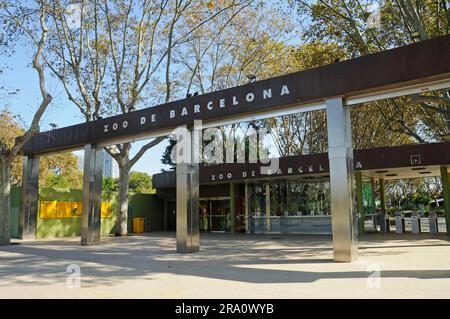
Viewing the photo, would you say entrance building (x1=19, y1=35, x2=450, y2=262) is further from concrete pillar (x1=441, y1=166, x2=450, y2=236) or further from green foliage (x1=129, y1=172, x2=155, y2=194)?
green foliage (x1=129, y1=172, x2=155, y2=194)

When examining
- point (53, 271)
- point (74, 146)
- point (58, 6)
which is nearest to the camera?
point (53, 271)

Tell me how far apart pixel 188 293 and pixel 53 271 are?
12.5 feet

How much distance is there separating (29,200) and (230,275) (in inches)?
516

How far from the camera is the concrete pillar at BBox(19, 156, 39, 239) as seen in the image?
17.3 meters

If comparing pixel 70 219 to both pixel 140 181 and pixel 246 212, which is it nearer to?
pixel 246 212

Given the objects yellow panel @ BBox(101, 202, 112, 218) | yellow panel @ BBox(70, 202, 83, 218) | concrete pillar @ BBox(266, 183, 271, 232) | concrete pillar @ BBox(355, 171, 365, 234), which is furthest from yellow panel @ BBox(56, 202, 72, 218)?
concrete pillar @ BBox(355, 171, 365, 234)

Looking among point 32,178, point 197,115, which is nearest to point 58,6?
point 32,178

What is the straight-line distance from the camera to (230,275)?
7574 millimetres

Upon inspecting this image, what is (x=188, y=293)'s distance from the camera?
5.93 metres

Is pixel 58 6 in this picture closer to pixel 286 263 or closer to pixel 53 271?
pixel 53 271

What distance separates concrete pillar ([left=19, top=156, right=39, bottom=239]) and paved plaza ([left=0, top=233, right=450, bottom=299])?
6659 millimetres

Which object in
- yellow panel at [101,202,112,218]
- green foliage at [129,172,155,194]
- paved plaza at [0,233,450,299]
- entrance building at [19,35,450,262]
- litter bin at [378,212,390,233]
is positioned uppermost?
green foliage at [129,172,155,194]

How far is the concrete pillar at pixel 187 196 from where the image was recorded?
11432 mm

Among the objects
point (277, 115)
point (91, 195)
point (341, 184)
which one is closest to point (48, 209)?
point (91, 195)
